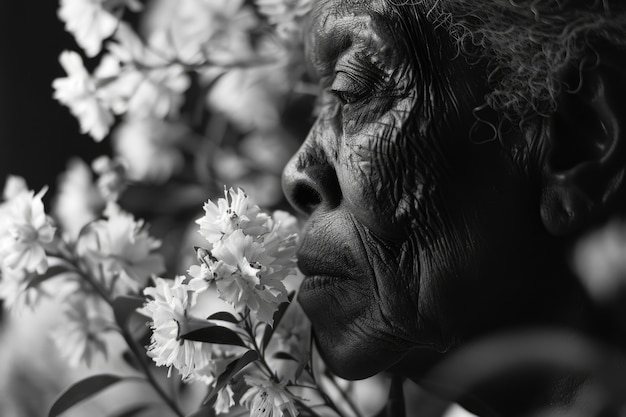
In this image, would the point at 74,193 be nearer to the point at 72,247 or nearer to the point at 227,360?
the point at 72,247

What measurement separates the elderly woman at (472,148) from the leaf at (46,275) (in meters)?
0.33

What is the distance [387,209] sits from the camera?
0.67 m

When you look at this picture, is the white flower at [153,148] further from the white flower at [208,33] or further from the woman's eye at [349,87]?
the woman's eye at [349,87]

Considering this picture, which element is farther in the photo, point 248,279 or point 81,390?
point 81,390

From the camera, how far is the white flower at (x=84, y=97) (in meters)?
0.95

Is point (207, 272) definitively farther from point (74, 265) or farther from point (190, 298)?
point (74, 265)

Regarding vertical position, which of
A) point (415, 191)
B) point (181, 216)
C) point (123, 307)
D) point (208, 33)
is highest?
point (415, 191)

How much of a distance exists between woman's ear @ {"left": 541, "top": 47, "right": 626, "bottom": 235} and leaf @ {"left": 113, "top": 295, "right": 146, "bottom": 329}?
397 mm

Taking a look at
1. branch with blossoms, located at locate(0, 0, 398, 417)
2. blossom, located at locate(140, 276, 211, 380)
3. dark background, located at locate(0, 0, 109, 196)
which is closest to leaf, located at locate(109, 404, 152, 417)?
branch with blossoms, located at locate(0, 0, 398, 417)

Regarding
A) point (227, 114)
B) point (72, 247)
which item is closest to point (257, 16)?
point (227, 114)

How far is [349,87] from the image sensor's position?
69cm

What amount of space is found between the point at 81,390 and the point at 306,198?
30 cm

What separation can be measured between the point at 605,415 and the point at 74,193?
799mm

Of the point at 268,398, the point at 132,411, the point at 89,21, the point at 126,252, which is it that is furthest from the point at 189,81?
the point at 268,398
